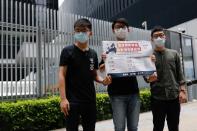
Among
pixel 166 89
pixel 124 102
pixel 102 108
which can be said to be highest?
pixel 166 89

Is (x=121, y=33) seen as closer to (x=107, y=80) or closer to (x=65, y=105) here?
(x=107, y=80)

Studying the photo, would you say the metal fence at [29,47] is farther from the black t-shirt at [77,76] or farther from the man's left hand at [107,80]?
the black t-shirt at [77,76]

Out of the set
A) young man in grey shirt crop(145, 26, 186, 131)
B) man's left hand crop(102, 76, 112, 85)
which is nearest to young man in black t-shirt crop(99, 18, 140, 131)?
man's left hand crop(102, 76, 112, 85)

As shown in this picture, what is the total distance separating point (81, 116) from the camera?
11.6ft

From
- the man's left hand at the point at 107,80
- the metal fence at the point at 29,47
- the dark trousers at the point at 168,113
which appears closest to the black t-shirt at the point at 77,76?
the man's left hand at the point at 107,80

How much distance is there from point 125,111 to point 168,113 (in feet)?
2.19

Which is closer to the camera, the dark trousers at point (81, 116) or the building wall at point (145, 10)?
the dark trousers at point (81, 116)

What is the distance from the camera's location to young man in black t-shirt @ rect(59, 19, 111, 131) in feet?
11.2

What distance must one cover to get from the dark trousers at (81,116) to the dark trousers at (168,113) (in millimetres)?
1071

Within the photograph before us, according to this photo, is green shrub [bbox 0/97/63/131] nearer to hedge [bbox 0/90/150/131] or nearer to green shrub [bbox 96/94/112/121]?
hedge [bbox 0/90/150/131]

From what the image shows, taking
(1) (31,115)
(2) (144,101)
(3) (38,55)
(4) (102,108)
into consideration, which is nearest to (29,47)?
(3) (38,55)

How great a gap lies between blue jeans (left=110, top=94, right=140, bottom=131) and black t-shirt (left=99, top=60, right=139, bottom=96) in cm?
5

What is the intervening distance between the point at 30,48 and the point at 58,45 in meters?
1.02

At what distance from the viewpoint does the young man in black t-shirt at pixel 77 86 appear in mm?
3410
